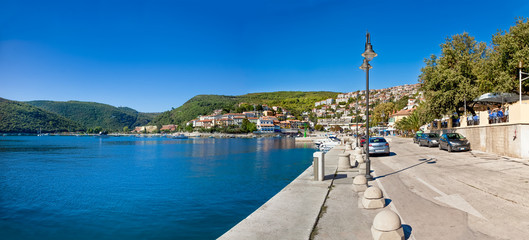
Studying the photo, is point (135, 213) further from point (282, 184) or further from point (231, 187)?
point (282, 184)

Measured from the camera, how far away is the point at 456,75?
32.5 metres

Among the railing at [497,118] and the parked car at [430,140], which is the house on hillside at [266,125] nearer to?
the parked car at [430,140]

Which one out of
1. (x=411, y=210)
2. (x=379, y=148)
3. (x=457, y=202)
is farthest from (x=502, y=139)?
(x=411, y=210)

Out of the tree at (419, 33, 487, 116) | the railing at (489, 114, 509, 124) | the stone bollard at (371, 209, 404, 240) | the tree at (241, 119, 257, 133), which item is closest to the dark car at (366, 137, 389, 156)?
the railing at (489, 114, 509, 124)

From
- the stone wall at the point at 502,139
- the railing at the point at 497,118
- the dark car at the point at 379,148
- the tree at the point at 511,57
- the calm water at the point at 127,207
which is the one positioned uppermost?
the tree at the point at 511,57

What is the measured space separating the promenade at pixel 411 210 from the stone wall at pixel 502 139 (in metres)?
7.23

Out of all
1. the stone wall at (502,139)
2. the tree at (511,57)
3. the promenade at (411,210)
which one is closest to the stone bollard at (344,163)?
the promenade at (411,210)

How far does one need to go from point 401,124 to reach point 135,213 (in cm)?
6650

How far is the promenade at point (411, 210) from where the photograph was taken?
5.88 m

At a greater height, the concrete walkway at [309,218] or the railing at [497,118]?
the railing at [497,118]

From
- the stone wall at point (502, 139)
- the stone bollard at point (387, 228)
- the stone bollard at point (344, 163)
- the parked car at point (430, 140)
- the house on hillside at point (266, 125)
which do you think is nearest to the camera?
the stone bollard at point (387, 228)

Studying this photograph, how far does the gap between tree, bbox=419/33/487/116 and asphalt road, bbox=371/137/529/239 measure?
20.6m

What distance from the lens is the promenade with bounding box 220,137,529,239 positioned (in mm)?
5883

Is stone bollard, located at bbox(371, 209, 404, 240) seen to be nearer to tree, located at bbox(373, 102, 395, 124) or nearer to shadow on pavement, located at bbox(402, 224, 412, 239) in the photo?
shadow on pavement, located at bbox(402, 224, 412, 239)
